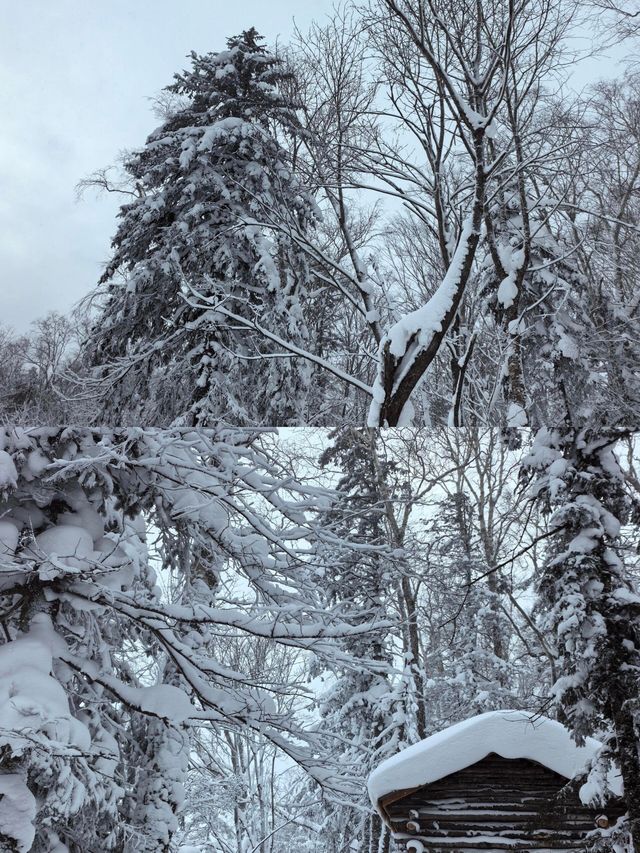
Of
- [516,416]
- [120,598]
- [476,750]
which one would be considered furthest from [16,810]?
[516,416]

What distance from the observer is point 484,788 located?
5.34m

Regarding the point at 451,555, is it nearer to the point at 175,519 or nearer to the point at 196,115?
the point at 175,519

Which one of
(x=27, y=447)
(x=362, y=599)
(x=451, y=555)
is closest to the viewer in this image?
(x=27, y=447)

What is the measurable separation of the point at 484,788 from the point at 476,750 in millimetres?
304

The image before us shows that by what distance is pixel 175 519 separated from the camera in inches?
204

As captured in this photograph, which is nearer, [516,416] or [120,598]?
[120,598]

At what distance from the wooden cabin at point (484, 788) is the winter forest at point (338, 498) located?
0.02 m

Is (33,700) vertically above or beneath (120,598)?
beneath

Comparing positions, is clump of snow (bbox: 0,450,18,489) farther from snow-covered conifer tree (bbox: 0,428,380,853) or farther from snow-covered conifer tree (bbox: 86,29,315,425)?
snow-covered conifer tree (bbox: 86,29,315,425)

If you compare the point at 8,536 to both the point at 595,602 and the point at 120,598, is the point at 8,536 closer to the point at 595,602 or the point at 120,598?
the point at 120,598

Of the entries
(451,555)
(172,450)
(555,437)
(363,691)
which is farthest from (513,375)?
(172,450)

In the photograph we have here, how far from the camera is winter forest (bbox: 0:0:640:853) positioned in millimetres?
4434

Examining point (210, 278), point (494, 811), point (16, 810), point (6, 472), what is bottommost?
point (494, 811)

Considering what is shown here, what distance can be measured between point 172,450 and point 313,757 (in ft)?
7.57
